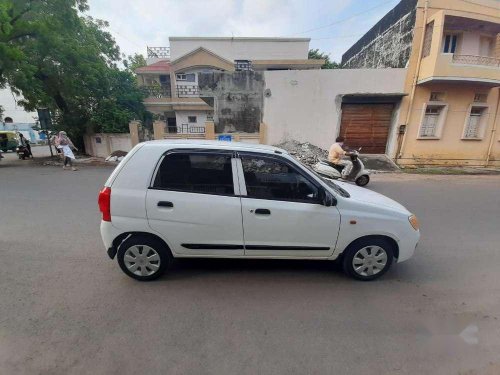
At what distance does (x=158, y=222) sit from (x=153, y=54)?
31.7m

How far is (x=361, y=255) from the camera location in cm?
298

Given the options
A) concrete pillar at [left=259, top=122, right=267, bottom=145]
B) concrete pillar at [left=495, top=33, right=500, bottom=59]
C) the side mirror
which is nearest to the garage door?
concrete pillar at [left=259, top=122, right=267, bottom=145]

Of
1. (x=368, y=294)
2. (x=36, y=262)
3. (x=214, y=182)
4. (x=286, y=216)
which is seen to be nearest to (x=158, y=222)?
(x=214, y=182)

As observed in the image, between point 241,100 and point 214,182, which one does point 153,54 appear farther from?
point 214,182

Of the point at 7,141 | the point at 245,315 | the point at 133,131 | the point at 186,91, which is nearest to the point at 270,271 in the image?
the point at 245,315

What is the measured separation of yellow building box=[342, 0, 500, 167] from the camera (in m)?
10.6

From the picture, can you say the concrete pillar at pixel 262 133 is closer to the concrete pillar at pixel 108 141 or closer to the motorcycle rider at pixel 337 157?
the motorcycle rider at pixel 337 157

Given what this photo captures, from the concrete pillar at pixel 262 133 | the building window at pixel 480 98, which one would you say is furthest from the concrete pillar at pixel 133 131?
the building window at pixel 480 98

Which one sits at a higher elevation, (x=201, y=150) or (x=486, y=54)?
(x=486, y=54)

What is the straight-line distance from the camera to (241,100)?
12898 mm

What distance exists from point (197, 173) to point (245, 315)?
5.10 ft

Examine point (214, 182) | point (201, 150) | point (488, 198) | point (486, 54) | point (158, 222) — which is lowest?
point (488, 198)

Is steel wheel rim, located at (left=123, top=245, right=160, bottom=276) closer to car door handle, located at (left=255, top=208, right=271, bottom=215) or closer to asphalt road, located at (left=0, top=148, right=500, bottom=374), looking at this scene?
asphalt road, located at (left=0, top=148, right=500, bottom=374)

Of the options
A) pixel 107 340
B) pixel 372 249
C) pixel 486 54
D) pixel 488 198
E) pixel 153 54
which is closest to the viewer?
pixel 107 340
